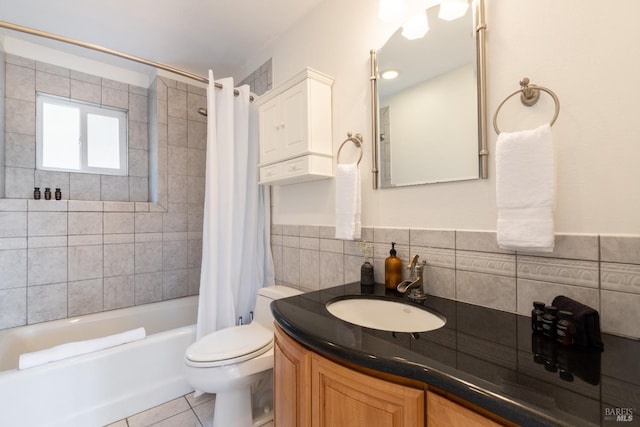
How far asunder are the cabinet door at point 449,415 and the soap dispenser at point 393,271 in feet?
2.24

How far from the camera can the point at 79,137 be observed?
2479mm

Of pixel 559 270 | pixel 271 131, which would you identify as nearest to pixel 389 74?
pixel 271 131

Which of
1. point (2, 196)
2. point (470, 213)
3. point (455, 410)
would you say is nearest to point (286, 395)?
point (455, 410)

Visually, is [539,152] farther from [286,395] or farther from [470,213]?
[286,395]

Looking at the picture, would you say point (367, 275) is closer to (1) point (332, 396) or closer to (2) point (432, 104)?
(1) point (332, 396)

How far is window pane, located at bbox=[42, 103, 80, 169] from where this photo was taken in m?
2.32

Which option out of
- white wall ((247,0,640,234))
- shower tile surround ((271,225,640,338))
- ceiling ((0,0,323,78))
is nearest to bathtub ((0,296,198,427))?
shower tile surround ((271,225,640,338))

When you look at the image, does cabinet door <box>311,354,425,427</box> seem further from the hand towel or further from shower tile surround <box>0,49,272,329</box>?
shower tile surround <box>0,49,272,329</box>

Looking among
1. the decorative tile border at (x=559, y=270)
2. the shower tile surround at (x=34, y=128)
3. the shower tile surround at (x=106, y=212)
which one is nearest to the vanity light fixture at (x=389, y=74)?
the decorative tile border at (x=559, y=270)

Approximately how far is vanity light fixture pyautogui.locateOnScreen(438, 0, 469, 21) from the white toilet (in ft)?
5.72

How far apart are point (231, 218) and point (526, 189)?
1666 millimetres

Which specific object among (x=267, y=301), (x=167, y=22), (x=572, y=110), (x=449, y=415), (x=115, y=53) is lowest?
(x=267, y=301)

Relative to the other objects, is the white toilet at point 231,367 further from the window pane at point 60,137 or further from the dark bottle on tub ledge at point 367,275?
the window pane at point 60,137

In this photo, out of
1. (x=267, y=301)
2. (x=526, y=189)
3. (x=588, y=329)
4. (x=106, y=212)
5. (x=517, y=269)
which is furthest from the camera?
(x=106, y=212)
